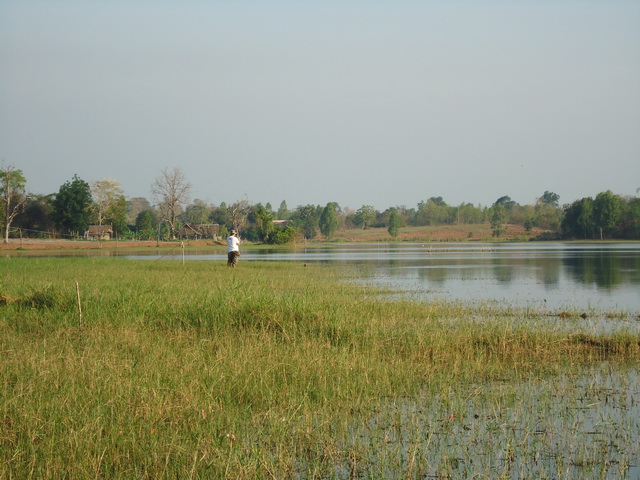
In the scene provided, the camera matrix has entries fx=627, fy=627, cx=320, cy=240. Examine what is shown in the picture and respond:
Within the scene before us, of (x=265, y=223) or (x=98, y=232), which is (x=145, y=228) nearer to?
(x=98, y=232)

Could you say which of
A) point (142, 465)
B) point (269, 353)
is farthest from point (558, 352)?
point (142, 465)

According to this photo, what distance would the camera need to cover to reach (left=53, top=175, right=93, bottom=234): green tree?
79000 millimetres

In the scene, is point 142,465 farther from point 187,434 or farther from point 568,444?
point 568,444

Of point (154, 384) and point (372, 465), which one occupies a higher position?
point (154, 384)

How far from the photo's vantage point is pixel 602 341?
10.9 m

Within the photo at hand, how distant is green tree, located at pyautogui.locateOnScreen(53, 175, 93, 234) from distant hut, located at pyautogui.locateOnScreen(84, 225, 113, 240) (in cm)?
783

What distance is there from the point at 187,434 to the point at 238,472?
94cm

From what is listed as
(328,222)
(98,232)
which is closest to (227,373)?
(98,232)

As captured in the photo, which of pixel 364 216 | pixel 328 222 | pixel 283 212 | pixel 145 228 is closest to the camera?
pixel 145 228

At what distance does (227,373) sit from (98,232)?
287 ft

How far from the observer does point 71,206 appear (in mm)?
79000

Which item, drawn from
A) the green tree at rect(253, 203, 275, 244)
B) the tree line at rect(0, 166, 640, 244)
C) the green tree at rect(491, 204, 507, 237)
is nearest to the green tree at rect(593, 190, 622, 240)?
the tree line at rect(0, 166, 640, 244)

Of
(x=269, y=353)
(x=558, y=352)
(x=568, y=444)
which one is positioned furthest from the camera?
(x=558, y=352)

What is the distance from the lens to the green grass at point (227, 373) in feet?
18.4
